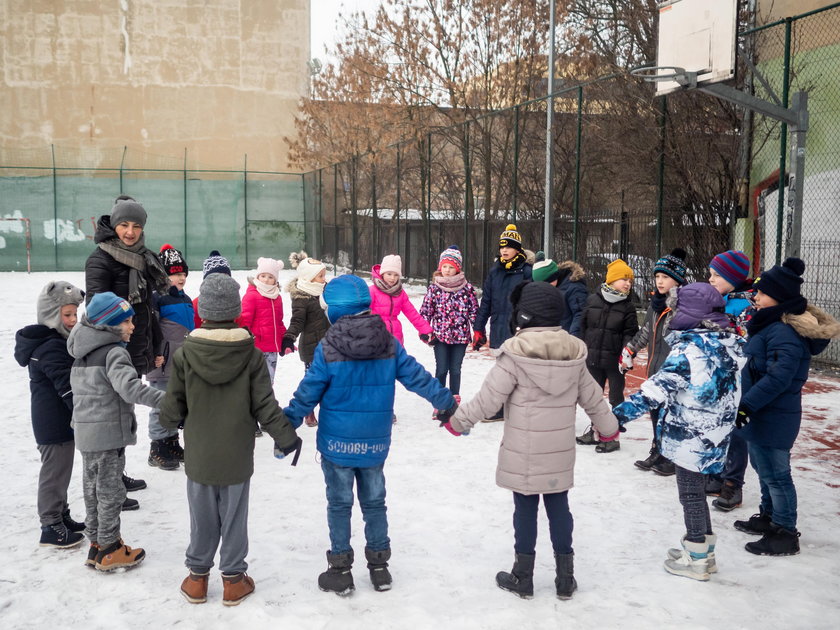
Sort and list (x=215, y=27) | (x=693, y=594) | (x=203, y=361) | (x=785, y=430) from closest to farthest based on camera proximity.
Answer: (x=203, y=361)
(x=693, y=594)
(x=785, y=430)
(x=215, y=27)

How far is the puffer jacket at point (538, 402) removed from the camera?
3.57m

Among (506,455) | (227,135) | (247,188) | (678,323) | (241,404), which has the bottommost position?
(506,455)

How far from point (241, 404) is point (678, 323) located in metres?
2.21

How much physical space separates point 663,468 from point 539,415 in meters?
2.35

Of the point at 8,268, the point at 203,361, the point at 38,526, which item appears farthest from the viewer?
the point at 8,268

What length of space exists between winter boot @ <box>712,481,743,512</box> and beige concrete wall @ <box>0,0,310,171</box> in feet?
92.5

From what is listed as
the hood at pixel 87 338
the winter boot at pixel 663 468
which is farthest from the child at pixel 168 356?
the winter boot at pixel 663 468

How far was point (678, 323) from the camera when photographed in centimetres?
389

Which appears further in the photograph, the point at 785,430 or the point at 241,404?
the point at 785,430

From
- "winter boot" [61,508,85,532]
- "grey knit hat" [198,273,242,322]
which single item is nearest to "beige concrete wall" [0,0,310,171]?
"winter boot" [61,508,85,532]

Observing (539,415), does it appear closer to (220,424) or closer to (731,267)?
(220,424)

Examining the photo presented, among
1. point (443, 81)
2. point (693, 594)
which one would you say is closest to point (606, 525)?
point (693, 594)

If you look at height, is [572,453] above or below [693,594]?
above

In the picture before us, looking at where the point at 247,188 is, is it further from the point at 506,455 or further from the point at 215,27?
the point at 506,455
